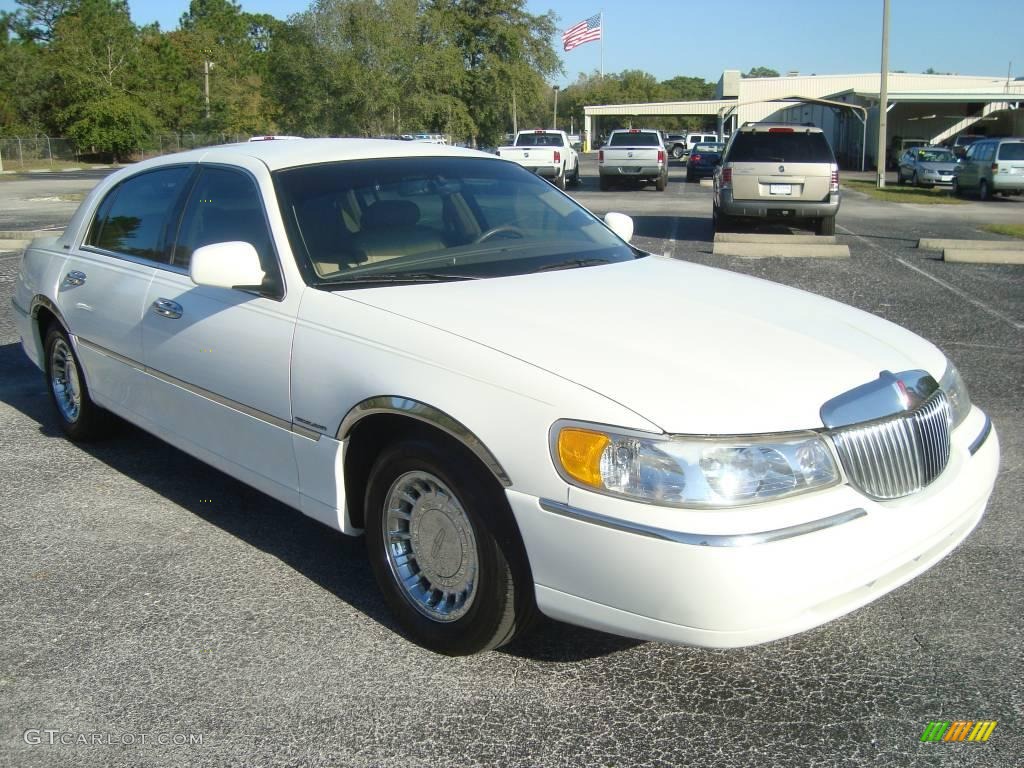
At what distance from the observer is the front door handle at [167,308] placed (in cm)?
425

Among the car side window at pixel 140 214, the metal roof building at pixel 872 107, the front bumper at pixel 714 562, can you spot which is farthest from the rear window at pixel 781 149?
the metal roof building at pixel 872 107

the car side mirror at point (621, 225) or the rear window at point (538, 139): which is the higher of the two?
the rear window at point (538, 139)

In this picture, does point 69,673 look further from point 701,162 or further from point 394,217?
point 701,162

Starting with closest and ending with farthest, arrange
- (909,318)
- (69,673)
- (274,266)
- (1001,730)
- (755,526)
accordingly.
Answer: (755,526) → (1001,730) → (69,673) → (274,266) → (909,318)

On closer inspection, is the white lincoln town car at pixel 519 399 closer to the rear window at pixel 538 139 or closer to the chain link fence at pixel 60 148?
the rear window at pixel 538 139

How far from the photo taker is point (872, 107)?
49.5 m

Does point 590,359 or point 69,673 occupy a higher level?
point 590,359

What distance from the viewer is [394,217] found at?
4.09 metres

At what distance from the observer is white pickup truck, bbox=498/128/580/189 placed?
2894 cm

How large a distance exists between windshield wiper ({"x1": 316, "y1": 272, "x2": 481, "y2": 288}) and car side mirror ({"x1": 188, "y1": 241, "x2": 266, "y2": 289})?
0.27 m

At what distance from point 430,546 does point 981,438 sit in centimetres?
198

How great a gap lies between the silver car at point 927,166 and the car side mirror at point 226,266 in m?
32.2

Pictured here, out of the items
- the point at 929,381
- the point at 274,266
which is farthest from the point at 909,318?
the point at 274,266

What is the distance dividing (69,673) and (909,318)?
7980mm
